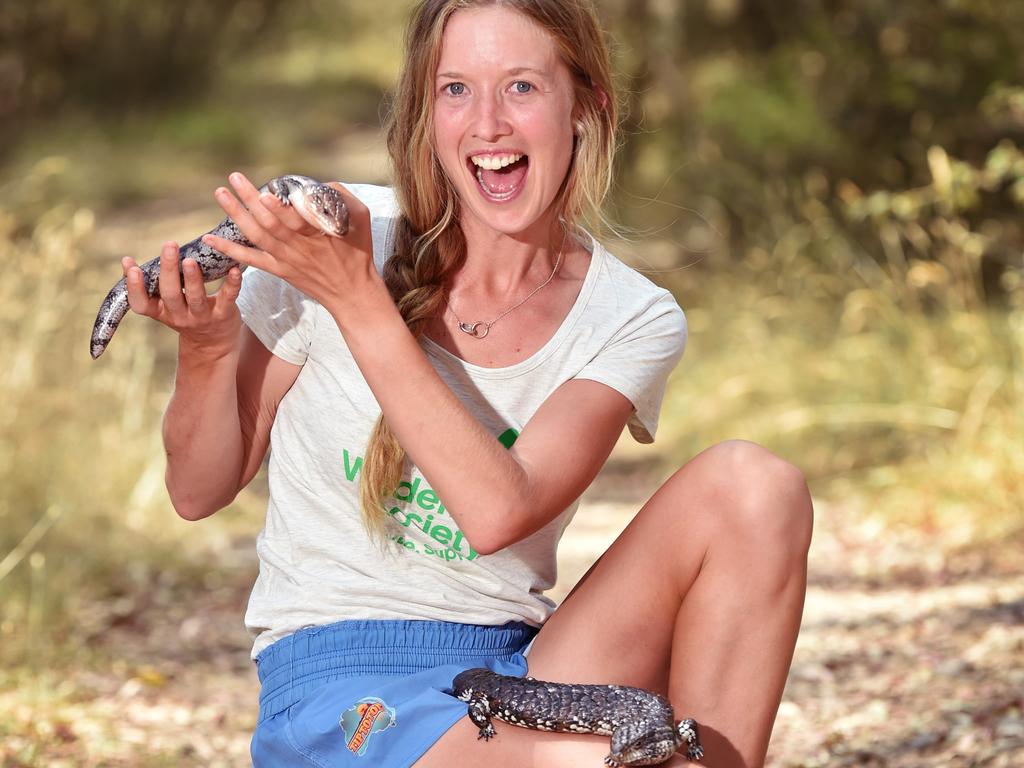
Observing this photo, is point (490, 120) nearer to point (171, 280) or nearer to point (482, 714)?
point (171, 280)

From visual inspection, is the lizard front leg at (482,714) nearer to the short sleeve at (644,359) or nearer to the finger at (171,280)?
the short sleeve at (644,359)

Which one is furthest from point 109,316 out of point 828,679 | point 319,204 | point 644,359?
point 828,679

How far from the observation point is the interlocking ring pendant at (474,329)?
2.54 metres

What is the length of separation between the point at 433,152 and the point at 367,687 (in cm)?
97

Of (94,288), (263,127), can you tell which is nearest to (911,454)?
(94,288)

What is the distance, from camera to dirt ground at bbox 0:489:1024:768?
3.46 meters

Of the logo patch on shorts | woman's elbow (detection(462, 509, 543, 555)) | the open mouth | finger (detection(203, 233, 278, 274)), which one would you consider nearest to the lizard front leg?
the logo patch on shorts

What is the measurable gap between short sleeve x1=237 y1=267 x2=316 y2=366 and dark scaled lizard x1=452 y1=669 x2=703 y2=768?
673 millimetres

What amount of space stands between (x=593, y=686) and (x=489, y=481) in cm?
40

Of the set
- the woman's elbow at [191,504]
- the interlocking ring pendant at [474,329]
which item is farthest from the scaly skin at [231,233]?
the interlocking ring pendant at [474,329]

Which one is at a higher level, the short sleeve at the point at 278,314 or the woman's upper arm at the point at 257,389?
the short sleeve at the point at 278,314

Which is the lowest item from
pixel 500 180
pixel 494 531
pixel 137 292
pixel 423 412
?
pixel 494 531

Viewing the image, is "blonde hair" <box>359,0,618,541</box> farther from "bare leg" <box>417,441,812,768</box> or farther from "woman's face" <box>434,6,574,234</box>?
"bare leg" <box>417,441,812,768</box>

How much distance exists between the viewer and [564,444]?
90.1 inches
